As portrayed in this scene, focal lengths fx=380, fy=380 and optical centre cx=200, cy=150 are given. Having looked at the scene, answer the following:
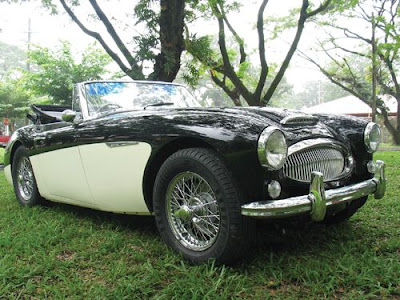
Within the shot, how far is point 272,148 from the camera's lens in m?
2.19

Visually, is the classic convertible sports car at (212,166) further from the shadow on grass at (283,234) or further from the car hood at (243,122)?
the shadow on grass at (283,234)

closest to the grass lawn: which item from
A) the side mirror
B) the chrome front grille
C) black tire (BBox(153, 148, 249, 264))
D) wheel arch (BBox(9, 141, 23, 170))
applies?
black tire (BBox(153, 148, 249, 264))

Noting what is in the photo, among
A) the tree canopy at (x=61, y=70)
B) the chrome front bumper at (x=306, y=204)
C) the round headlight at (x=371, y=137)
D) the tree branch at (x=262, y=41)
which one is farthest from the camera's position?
the tree canopy at (x=61, y=70)

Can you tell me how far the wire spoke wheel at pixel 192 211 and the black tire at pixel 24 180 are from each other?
227cm

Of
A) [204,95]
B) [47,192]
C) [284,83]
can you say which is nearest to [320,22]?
[47,192]

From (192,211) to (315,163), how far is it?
0.85m

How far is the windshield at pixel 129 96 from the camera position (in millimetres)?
3484

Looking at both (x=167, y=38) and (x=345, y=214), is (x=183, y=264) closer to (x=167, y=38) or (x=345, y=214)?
(x=345, y=214)

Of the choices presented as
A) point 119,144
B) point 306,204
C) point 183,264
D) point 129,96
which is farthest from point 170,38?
point 306,204

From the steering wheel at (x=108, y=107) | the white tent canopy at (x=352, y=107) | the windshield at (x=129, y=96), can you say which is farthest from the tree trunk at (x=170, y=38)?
the white tent canopy at (x=352, y=107)

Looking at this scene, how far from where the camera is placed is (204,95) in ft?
171

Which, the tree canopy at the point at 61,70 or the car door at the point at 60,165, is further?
the tree canopy at the point at 61,70

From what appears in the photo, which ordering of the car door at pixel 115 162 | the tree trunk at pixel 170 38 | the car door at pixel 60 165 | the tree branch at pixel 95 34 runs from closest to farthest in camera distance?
the car door at pixel 115 162
the car door at pixel 60 165
the tree trunk at pixel 170 38
the tree branch at pixel 95 34

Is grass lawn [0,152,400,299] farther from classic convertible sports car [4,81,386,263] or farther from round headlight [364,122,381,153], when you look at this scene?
round headlight [364,122,381,153]
